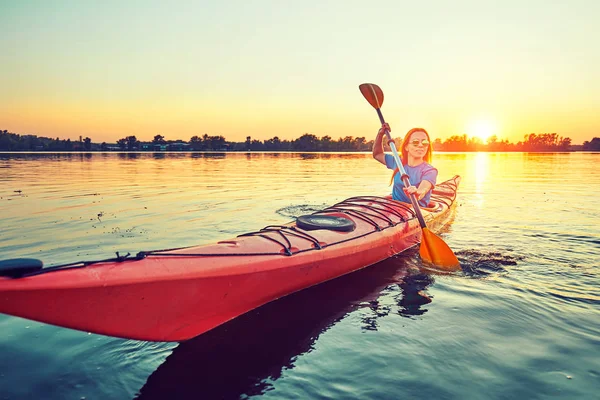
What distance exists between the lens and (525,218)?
8.34m

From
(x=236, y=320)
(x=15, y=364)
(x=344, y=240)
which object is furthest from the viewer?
(x=344, y=240)

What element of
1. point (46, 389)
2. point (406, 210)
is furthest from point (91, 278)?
point (406, 210)

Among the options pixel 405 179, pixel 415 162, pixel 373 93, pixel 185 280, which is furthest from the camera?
pixel 373 93

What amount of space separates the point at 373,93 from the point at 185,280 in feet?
17.5

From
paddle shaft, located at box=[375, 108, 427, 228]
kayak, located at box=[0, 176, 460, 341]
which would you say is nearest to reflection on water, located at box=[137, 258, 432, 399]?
kayak, located at box=[0, 176, 460, 341]

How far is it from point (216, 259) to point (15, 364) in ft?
5.47

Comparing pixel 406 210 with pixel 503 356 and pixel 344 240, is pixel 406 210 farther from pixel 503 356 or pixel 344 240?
pixel 503 356

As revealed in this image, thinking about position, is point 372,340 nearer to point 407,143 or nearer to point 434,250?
point 434,250

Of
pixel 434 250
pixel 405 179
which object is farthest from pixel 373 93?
pixel 434 250

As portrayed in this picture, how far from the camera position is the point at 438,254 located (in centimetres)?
527

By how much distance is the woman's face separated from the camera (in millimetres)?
6457

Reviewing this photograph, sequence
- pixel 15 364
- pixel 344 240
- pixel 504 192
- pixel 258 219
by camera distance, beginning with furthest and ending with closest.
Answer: pixel 504 192 < pixel 258 219 < pixel 344 240 < pixel 15 364

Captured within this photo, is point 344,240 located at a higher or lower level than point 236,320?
higher

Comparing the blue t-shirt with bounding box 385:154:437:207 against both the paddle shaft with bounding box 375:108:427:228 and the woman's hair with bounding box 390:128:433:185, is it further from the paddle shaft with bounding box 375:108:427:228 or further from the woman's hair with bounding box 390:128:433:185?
the paddle shaft with bounding box 375:108:427:228
